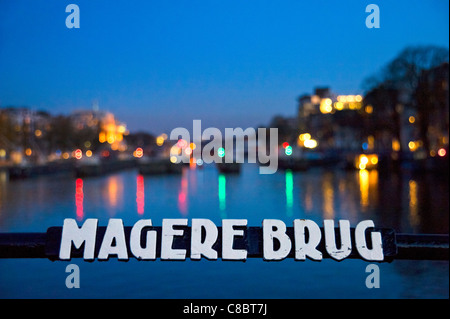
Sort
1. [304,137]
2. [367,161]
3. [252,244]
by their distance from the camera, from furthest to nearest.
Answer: [304,137], [367,161], [252,244]

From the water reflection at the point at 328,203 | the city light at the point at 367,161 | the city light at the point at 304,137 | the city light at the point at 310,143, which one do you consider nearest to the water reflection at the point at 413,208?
the water reflection at the point at 328,203

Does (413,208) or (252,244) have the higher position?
(413,208)

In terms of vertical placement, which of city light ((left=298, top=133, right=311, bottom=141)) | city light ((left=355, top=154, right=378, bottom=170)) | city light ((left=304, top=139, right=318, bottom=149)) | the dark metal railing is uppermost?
city light ((left=298, top=133, right=311, bottom=141))

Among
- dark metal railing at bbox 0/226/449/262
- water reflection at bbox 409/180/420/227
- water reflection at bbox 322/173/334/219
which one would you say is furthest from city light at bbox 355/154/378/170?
dark metal railing at bbox 0/226/449/262

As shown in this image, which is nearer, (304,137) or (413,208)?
(413,208)

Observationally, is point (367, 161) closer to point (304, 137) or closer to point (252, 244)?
point (252, 244)

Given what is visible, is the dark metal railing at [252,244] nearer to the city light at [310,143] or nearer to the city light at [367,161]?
the city light at [367,161]

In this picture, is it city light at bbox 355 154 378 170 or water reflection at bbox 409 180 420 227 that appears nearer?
water reflection at bbox 409 180 420 227

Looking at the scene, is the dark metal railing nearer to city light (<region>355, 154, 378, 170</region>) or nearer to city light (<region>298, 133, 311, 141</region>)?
city light (<region>355, 154, 378, 170</region>)

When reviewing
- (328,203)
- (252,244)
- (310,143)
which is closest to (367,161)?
(328,203)

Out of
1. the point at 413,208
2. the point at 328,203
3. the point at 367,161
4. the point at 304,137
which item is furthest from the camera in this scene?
the point at 304,137

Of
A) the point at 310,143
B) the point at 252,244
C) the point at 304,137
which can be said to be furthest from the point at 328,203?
the point at 310,143

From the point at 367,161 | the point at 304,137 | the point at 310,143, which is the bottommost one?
the point at 367,161

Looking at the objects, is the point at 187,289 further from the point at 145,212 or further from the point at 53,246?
the point at 145,212
